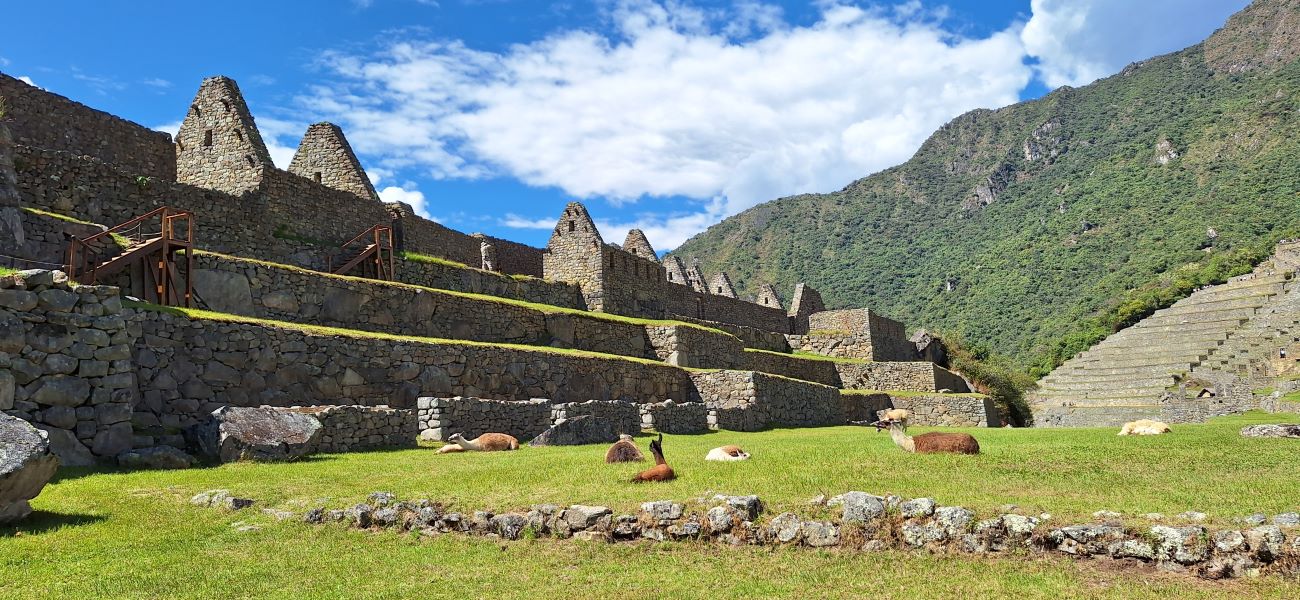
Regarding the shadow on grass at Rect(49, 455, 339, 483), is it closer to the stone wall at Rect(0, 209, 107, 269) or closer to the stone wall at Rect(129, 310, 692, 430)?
the stone wall at Rect(129, 310, 692, 430)

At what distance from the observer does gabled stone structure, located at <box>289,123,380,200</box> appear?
26781 mm

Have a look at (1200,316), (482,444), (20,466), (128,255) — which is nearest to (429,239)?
(128,255)

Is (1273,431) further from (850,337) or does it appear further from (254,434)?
(850,337)

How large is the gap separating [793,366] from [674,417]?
13305mm

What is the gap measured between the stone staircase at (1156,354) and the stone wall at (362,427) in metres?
27.8

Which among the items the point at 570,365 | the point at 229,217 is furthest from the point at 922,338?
the point at 229,217

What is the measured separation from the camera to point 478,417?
55.5 feet

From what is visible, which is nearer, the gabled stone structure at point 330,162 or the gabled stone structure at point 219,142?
the gabled stone structure at point 219,142

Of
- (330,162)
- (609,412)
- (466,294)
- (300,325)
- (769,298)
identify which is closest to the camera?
(300,325)

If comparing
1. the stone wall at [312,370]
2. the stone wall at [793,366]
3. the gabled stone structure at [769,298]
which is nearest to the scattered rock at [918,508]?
the stone wall at [312,370]

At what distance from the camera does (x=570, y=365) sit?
21.9 metres

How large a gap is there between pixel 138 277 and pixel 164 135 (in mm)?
8092

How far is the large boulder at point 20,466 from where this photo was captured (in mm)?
7902

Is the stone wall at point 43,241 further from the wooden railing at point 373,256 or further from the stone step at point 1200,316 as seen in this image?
the stone step at point 1200,316
